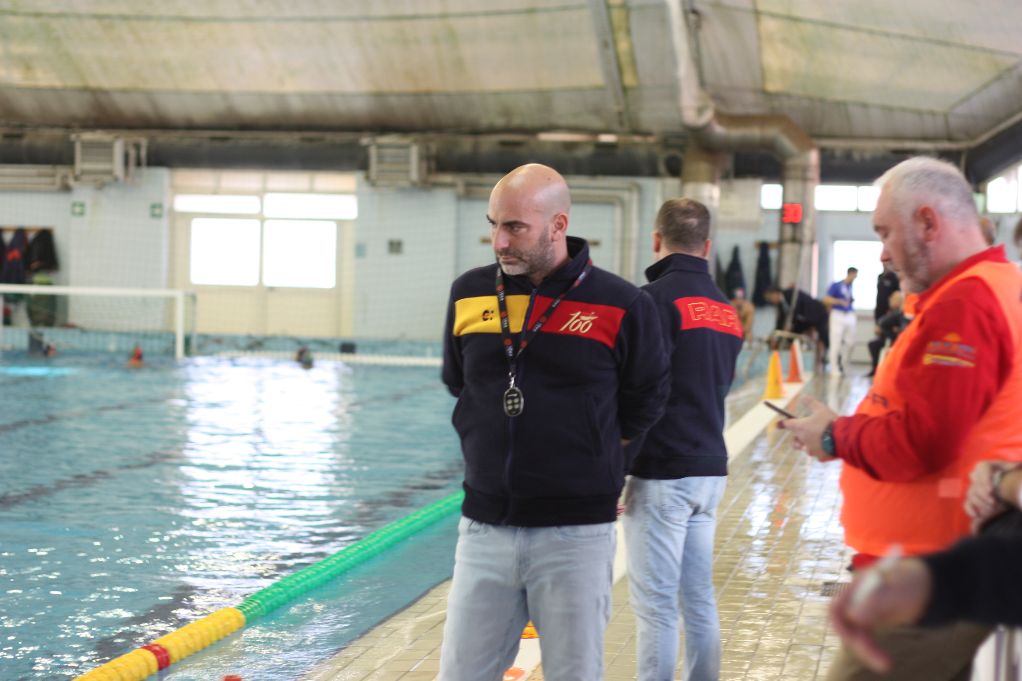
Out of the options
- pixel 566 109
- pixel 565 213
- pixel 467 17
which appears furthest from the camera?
pixel 566 109

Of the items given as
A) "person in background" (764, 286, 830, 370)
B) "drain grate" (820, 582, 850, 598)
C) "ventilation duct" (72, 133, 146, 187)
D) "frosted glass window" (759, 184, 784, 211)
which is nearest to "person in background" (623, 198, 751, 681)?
"drain grate" (820, 582, 850, 598)

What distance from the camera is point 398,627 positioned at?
5.20m

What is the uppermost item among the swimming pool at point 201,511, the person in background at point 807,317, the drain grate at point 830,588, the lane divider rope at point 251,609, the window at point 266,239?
the window at point 266,239

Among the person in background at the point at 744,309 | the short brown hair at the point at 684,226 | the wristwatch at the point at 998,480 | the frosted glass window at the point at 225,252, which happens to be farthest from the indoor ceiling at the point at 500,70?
the wristwatch at the point at 998,480

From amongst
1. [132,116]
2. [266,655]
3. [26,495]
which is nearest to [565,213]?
[266,655]

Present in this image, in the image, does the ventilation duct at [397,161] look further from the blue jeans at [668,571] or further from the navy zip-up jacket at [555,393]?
the navy zip-up jacket at [555,393]

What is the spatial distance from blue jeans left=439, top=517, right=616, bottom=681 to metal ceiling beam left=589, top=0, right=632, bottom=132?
17033mm

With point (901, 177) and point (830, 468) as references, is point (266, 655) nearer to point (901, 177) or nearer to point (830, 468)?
point (901, 177)

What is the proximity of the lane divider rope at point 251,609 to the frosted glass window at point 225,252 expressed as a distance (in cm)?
1844

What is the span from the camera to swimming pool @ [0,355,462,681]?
17.4 ft

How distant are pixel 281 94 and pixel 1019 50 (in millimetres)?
12690

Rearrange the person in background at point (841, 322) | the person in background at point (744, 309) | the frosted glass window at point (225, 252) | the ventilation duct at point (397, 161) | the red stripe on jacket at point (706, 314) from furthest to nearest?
1. the frosted glass window at point (225, 252)
2. the ventilation duct at point (397, 161)
3. the person in background at point (744, 309)
4. the person in background at point (841, 322)
5. the red stripe on jacket at point (706, 314)

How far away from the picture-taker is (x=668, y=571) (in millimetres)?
3602

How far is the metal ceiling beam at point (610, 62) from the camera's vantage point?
19266 mm
